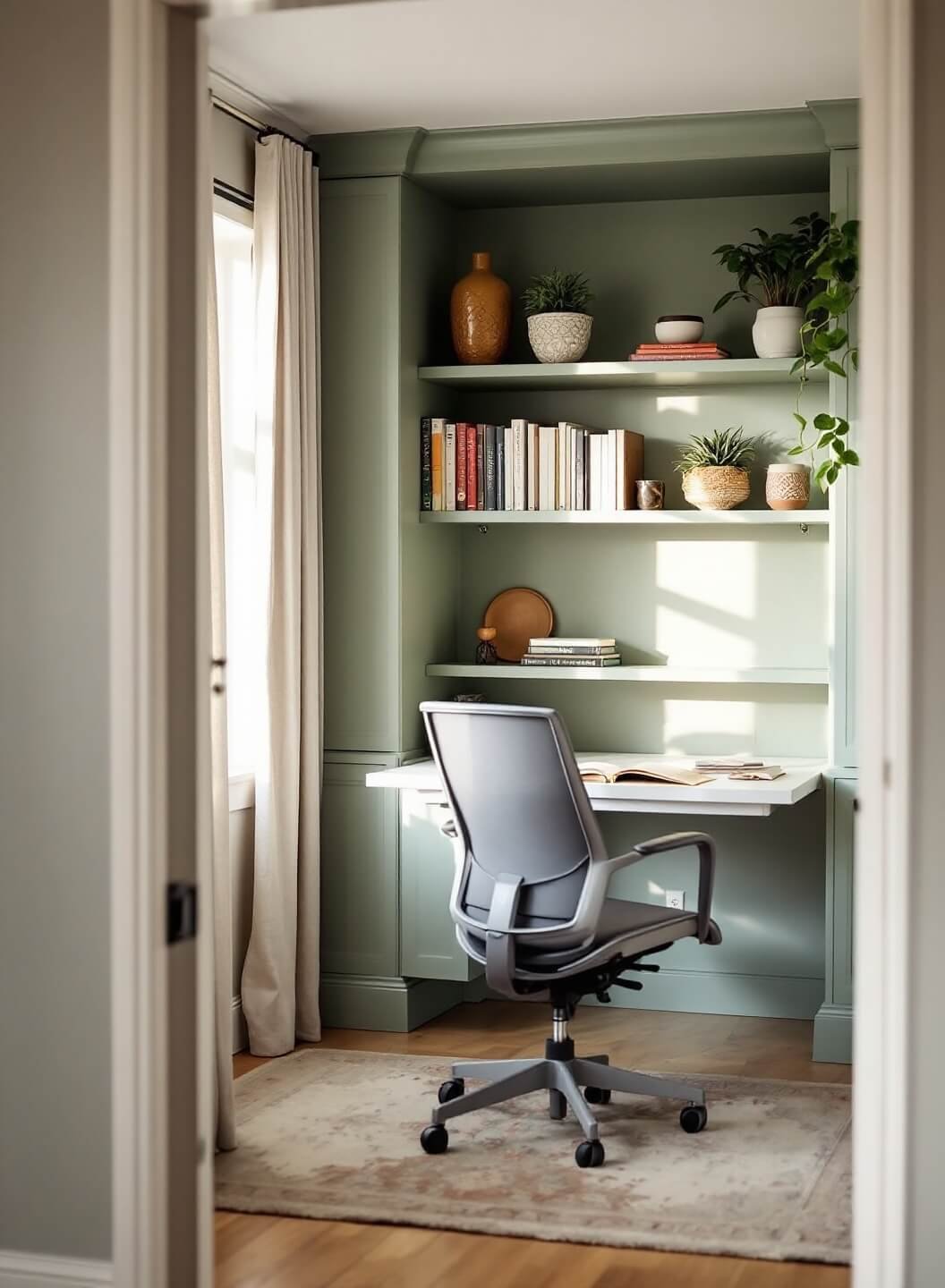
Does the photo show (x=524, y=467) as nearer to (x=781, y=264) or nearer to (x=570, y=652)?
(x=570, y=652)

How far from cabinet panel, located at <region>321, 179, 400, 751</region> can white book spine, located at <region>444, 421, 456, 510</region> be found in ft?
0.79

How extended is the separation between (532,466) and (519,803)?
1.56 meters

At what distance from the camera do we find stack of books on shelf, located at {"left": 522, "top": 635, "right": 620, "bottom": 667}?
4.98 m

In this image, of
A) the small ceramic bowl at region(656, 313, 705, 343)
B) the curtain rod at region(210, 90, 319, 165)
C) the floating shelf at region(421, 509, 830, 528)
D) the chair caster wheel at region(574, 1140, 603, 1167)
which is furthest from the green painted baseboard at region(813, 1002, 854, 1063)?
the curtain rod at region(210, 90, 319, 165)

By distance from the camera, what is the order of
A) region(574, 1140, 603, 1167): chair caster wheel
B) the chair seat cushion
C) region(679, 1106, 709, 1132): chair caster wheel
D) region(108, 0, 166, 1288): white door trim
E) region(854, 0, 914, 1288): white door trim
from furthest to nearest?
region(679, 1106, 709, 1132): chair caster wheel, the chair seat cushion, region(574, 1140, 603, 1167): chair caster wheel, region(108, 0, 166, 1288): white door trim, region(854, 0, 914, 1288): white door trim

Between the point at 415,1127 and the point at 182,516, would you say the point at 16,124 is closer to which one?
the point at 182,516

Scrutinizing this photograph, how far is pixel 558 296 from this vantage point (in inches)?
196

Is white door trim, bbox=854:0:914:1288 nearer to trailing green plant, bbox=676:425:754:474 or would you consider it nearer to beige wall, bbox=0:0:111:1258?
beige wall, bbox=0:0:111:1258

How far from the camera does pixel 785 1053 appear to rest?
4.59m

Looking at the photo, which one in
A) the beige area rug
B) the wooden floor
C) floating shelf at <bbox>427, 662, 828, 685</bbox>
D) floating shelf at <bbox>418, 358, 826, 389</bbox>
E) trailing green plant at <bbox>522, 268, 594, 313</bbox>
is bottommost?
the wooden floor

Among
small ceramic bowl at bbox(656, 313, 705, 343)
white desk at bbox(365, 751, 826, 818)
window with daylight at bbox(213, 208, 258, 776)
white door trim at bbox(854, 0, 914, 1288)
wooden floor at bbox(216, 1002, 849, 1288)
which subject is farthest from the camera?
small ceramic bowl at bbox(656, 313, 705, 343)

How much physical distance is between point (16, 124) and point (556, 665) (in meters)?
2.93

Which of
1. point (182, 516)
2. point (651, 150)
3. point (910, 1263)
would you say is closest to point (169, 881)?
point (182, 516)

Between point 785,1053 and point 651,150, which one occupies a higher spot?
point 651,150
